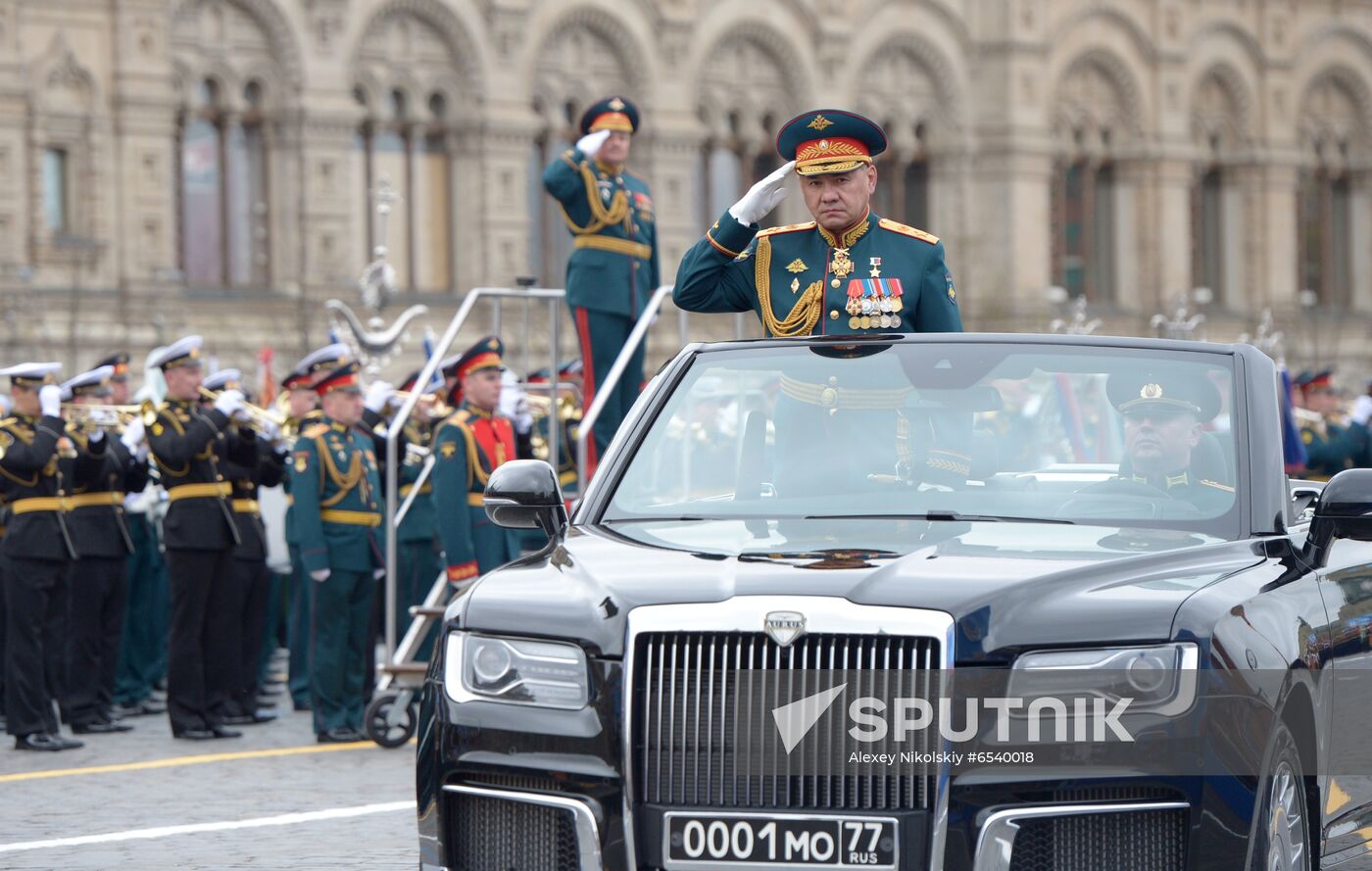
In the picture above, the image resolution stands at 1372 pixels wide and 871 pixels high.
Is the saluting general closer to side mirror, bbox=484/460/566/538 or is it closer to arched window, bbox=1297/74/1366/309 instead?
side mirror, bbox=484/460/566/538

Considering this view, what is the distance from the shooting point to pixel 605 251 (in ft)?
42.6

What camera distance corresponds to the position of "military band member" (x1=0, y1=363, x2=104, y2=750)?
516 inches

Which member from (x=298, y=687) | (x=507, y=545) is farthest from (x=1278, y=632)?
(x=298, y=687)

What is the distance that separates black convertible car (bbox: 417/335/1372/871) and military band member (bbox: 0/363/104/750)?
7603mm

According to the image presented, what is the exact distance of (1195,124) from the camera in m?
50.7

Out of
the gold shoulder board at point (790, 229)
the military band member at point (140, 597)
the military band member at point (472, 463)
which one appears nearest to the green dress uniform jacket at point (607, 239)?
the military band member at point (472, 463)

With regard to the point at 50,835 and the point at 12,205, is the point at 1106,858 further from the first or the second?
the point at 12,205

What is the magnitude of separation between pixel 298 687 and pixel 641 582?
10487mm

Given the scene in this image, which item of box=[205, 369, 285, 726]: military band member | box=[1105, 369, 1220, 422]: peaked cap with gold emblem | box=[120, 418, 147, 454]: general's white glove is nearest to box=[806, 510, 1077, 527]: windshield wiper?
box=[1105, 369, 1220, 422]: peaked cap with gold emblem

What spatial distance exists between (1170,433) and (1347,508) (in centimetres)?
56

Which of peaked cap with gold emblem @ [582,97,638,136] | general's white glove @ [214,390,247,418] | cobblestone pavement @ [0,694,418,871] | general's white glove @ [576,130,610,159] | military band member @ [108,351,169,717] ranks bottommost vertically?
cobblestone pavement @ [0,694,418,871]

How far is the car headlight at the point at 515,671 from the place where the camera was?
205 inches

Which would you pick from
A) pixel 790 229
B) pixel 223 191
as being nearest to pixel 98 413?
pixel 790 229

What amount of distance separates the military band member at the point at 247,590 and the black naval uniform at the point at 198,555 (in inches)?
2.5
